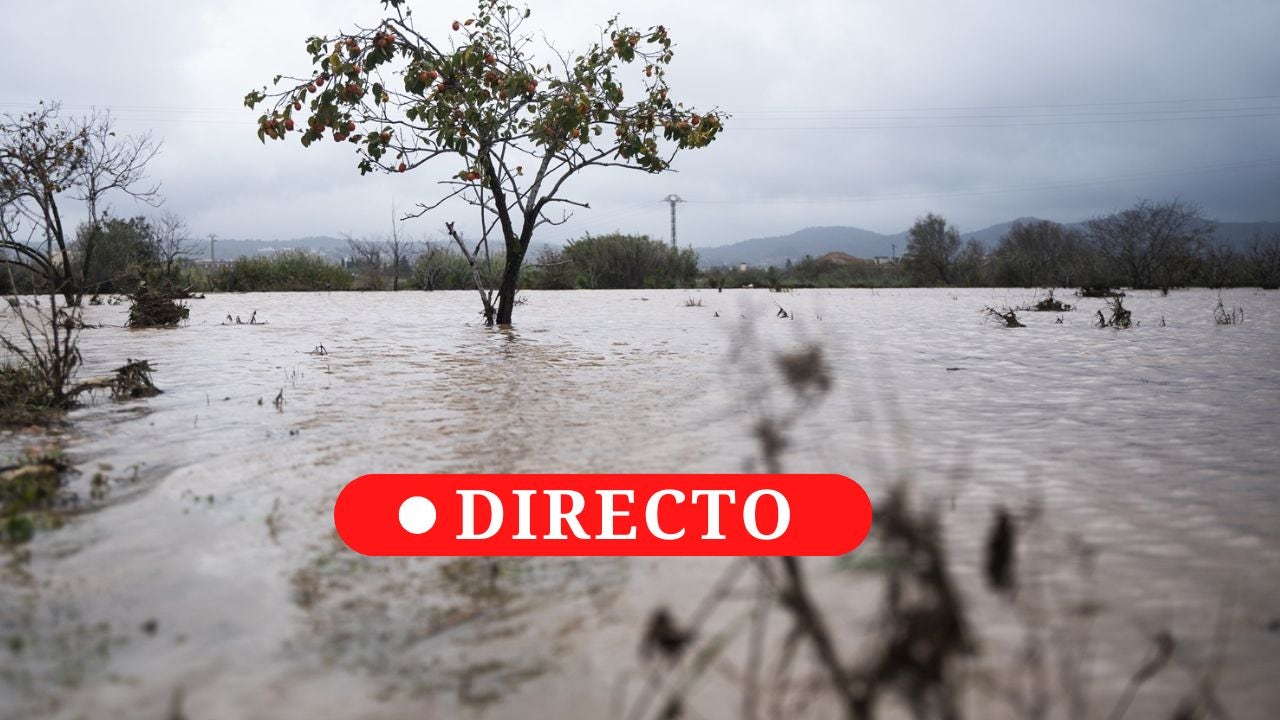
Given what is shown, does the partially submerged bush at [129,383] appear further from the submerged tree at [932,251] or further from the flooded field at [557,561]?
the submerged tree at [932,251]

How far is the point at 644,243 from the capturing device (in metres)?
33.8

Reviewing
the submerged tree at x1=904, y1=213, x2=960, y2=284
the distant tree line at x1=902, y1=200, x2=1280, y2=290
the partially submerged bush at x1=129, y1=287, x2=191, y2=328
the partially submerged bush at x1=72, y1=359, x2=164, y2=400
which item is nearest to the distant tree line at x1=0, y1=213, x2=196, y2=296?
the partially submerged bush at x1=129, y1=287, x2=191, y2=328

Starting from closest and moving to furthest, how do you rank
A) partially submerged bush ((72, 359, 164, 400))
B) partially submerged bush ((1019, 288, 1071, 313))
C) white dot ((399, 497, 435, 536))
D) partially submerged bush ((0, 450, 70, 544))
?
partially submerged bush ((0, 450, 70, 544)) → white dot ((399, 497, 435, 536)) → partially submerged bush ((72, 359, 164, 400)) → partially submerged bush ((1019, 288, 1071, 313))

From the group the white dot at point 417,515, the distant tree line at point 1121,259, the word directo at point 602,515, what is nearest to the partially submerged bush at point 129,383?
the word directo at point 602,515

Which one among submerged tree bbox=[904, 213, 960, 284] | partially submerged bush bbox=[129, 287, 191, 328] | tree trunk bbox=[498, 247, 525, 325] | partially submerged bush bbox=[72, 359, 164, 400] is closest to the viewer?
partially submerged bush bbox=[72, 359, 164, 400]

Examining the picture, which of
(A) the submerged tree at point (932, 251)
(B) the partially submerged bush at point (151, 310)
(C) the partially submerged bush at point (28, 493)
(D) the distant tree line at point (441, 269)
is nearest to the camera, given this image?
(C) the partially submerged bush at point (28, 493)

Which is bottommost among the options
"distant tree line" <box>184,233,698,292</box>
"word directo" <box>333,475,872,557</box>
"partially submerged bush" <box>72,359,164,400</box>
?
"word directo" <box>333,475,872,557</box>

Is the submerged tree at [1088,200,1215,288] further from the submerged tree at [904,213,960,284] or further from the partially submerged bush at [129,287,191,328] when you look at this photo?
the partially submerged bush at [129,287,191,328]

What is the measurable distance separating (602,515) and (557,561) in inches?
19.6

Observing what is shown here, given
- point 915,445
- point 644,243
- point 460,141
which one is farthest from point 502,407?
point 644,243

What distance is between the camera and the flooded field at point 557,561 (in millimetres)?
1753

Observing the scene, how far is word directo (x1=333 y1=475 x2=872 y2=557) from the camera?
2637mm

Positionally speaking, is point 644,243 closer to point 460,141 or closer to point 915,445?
point 460,141

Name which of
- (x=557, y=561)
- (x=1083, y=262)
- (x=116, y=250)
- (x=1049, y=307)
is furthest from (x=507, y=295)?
(x=1083, y=262)
